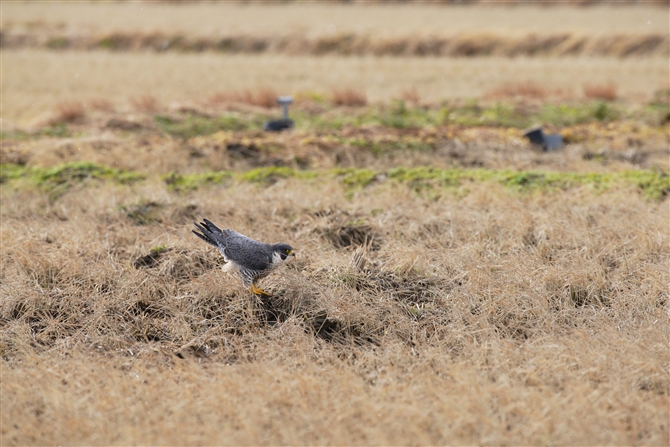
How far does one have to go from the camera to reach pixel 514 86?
50.2 feet

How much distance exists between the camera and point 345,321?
5.25 metres

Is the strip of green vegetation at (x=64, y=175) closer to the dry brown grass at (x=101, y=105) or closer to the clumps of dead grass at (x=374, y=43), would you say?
the dry brown grass at (x=101, y=105)

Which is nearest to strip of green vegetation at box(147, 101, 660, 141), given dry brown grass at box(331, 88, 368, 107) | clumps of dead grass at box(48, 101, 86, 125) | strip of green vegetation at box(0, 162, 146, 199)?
dry brown grass at box(331, 88, 368, 107)

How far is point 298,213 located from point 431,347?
272 centimetres

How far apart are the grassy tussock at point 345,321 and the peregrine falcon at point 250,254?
0.25 m

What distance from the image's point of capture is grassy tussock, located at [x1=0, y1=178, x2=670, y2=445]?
4.03 m

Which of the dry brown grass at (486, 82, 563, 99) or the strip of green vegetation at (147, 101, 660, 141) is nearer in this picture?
the strip of green vegetation at (147, 101, 660, 141)

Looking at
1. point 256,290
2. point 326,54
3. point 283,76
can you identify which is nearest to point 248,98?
point 283,76

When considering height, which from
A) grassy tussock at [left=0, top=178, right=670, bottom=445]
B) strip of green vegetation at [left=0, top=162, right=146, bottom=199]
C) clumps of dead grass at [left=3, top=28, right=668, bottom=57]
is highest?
grassy tussock at [left=0, top=178, right=670, bottom=445]

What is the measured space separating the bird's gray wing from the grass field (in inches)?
15.3

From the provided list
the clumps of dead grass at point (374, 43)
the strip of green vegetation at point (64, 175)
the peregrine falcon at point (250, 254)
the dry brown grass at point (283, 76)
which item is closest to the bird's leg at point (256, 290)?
the peregrine falcon at point (250, 254)

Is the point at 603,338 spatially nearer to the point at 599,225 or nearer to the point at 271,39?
the point at 599,225

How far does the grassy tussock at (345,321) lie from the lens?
4.03 m

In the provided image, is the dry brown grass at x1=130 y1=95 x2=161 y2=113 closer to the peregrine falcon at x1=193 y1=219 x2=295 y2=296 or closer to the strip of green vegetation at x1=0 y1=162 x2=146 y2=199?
the strip of green vegetation at x1=0 y1=162 x2=146 y2=199
